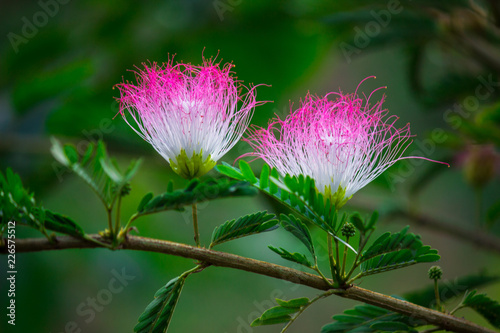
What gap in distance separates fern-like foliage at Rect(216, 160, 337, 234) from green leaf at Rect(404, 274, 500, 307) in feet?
1.05

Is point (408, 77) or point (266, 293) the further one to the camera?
point (266, 293)

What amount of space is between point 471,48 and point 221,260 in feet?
A: 3.02

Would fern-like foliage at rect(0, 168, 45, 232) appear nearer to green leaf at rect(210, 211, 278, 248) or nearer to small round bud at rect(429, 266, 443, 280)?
green leaf at rect(210, 211, 278, 248)

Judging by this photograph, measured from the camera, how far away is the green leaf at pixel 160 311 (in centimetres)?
53

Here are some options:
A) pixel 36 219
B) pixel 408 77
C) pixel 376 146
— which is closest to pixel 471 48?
pixel 408 77

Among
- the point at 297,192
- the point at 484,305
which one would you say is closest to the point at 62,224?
the point at 297,192

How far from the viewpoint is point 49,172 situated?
150 centimetres

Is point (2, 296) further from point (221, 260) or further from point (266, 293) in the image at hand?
point (221, 260)

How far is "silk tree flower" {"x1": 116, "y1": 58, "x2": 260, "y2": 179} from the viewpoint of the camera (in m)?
0.60

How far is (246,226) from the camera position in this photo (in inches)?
21.3

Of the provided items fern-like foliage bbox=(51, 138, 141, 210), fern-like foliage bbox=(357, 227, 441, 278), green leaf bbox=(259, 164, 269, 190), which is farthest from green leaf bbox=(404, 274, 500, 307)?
fern-like foliage bbox=(51, 138, 141, 210)

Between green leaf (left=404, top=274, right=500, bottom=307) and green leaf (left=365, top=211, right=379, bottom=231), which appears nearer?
green leaf (left=365, top=211, right=379, bottom=231)

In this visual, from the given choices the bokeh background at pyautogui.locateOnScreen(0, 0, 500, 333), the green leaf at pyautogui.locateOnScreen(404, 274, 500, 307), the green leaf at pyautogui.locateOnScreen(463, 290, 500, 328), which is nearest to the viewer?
the green leaf at pyautogui.locateOnScreen(463, 290, 500, 328)

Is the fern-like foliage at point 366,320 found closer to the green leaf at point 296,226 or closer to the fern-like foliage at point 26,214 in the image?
the green leaf at point 296,226
